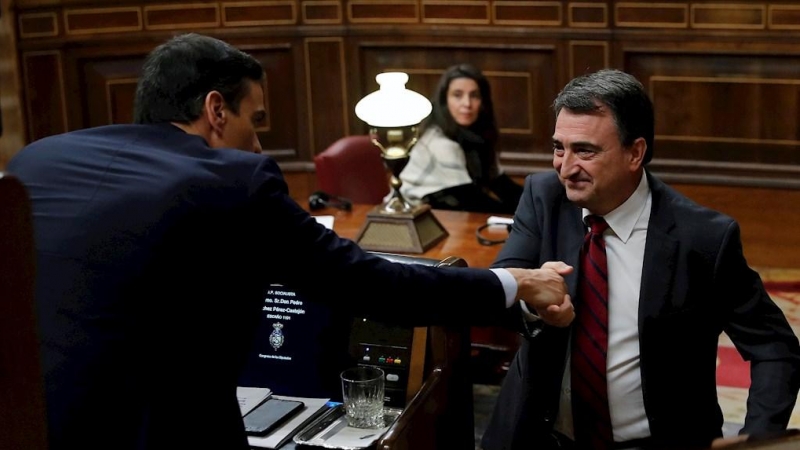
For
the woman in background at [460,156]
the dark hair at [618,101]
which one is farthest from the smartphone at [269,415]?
the woman in background at [460,156]

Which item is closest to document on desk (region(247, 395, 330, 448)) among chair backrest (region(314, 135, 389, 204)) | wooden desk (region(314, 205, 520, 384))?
wooden desk (region(314, 205, 520, 384))

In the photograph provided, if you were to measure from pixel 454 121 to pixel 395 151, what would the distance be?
1141 millimetres

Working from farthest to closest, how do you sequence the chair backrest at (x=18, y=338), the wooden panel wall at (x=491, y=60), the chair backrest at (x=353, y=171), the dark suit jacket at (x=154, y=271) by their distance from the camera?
the wooden panel wall at (x=491, y=60) < the chair backrest at (x=353, y=171) < the dark suit jacket at (x=154, y=271) < the chair backrest at (x=18, y=338)

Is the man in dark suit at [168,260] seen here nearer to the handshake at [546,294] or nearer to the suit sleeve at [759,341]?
the handshake at [546,294]

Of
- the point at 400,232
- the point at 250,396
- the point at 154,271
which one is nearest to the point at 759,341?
the point at 250,396

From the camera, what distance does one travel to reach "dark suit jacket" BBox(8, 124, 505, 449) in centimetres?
175

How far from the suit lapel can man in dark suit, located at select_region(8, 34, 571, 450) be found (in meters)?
0.54

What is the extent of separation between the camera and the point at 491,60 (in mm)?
6344

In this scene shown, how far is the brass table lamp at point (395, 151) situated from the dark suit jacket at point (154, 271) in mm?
2073

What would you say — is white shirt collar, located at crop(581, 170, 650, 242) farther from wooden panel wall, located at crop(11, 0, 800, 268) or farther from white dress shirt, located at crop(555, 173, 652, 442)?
wooden panel wall, located at crop(11, 0, 800, 268)

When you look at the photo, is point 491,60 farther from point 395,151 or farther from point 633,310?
point 633,310

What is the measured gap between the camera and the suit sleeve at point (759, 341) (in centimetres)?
209

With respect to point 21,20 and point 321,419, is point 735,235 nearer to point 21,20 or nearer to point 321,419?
point 321,419

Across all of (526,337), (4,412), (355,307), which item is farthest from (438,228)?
(4,412)
